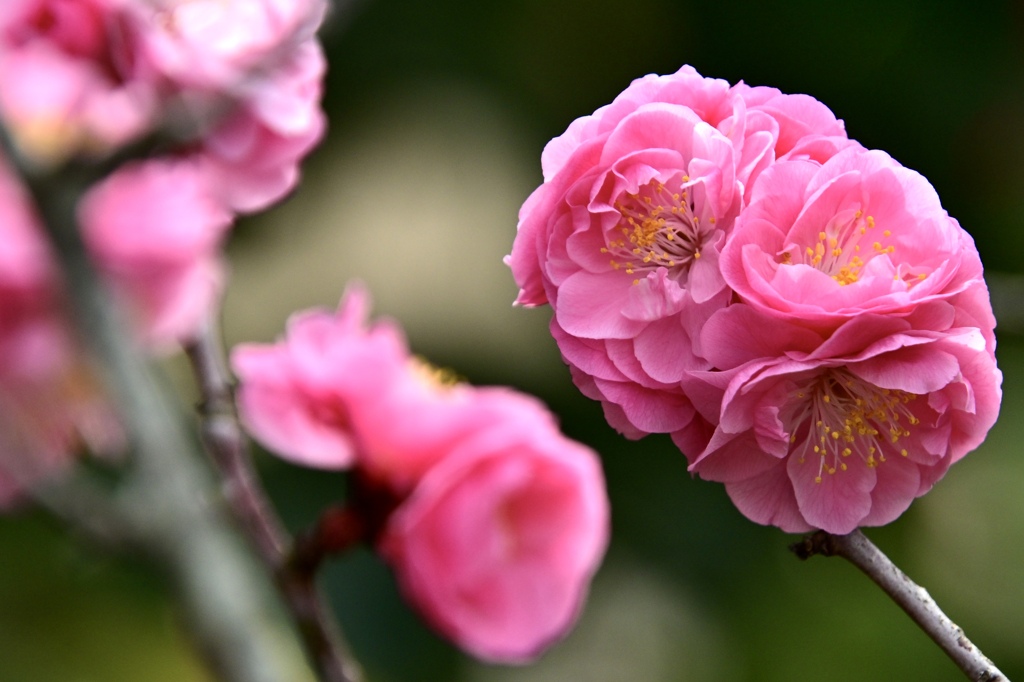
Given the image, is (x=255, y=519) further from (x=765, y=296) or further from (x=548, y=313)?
(x=548, y=313)

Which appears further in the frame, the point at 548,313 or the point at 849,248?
the point at 548,313

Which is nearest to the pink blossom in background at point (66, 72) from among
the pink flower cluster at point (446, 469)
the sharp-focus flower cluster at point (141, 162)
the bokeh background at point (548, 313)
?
the sharp-focus flower cluster at point (141, 162)

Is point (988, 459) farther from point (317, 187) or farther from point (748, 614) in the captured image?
point (317, 187)

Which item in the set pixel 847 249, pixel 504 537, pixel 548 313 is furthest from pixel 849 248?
pixel 548 313

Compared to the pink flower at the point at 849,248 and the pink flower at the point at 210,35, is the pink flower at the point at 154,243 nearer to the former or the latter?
the pink flower at the point at 210,35

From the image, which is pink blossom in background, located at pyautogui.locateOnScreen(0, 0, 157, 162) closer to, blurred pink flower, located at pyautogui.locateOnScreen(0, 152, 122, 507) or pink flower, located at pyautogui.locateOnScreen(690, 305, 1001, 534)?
blurred pink flower, located at pyautogui.locateOnScreen(0, 152, 122, 507)

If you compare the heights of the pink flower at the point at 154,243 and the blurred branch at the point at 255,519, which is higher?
the pink flower at the point at 154,243
